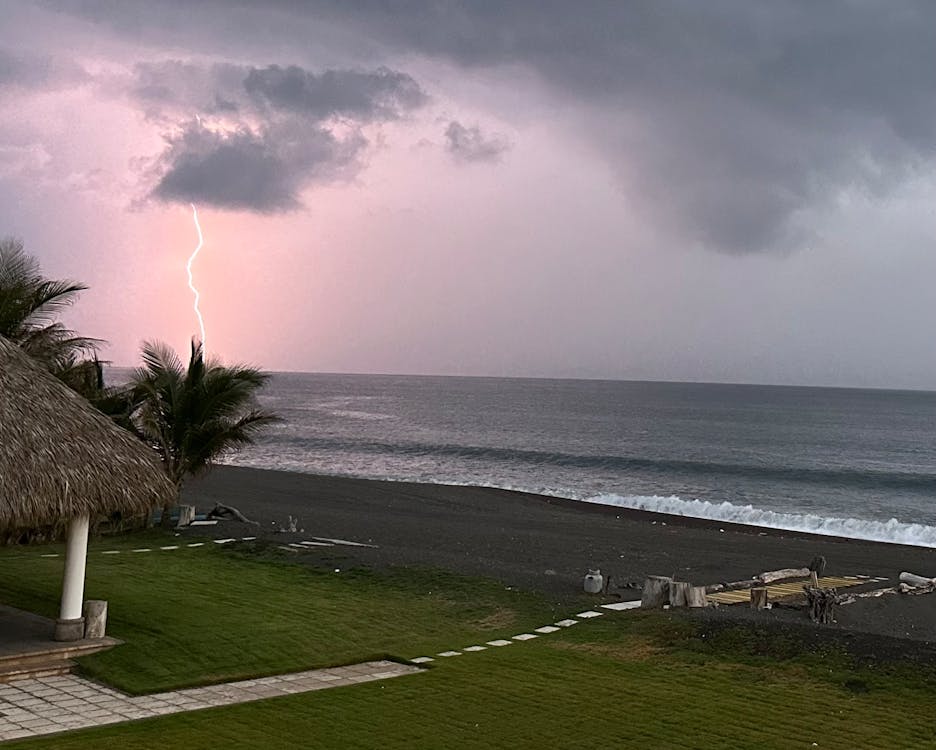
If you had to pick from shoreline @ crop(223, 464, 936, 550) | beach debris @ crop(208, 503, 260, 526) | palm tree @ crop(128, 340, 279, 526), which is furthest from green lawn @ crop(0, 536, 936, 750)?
shoreline @ crop(223, 464, 936, 550)

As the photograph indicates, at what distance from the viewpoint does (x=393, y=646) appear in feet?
33.1

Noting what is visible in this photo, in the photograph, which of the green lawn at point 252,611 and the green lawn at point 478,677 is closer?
the green lawn at point 478,677

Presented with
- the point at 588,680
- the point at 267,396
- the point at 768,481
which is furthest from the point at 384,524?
the point at 267,396

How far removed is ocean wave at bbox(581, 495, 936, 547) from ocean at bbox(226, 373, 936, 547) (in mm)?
62

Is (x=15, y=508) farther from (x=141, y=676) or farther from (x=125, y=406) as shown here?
(x=125, y=406)

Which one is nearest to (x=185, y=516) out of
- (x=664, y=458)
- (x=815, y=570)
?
(x=815, y=570)

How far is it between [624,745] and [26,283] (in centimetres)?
1110

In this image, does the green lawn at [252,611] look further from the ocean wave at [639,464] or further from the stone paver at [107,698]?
the ocean wave at [639,464]

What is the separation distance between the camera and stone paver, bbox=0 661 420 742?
732cm

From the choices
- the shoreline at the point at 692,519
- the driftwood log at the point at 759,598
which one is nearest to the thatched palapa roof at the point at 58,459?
the driftwood log at the point at 759,598

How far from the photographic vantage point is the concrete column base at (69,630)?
9156mm

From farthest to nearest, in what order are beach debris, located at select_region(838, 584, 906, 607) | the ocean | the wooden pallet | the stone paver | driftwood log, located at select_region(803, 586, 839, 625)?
the ocean → beach debris, located at select_region(838, 584, 906, 607) → the wooden pallet → driftwood log, located at select_region(803, 586, 839, 625) → the stone paver

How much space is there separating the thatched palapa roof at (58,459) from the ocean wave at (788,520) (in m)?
23.7

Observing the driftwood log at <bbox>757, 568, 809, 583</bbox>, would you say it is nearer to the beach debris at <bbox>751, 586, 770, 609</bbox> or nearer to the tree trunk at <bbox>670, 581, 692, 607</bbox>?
the beach debris at <bbox>751, 586, 770, 609</bbox>
